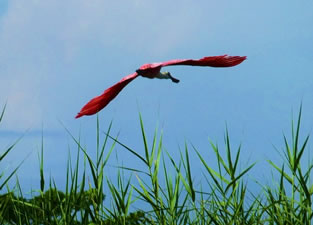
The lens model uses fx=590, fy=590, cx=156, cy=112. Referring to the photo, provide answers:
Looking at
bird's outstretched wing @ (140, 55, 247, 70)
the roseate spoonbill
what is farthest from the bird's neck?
bird's outstretched wing @ (140, 55, 247, 70)

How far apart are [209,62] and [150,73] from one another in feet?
1.78

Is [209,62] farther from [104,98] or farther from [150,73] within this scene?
[104,98]

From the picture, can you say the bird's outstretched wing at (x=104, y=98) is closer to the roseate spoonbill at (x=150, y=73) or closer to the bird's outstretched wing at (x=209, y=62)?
the roseate spoonbill at (x=150, y=73)

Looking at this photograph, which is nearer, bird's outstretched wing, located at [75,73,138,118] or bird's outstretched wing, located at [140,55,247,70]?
bird's outstretched wing, located at [140,55,247,70]

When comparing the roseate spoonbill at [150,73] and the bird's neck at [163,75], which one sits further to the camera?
the bird's neck at [163,75]

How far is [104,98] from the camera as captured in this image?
5195mm

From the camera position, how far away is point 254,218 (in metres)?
3.94

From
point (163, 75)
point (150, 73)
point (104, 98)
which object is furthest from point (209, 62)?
point (104, 98)

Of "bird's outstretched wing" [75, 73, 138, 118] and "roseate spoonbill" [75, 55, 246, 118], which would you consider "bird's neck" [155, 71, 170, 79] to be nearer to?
"roseate spoonbill" [75, 55, 246, 118]

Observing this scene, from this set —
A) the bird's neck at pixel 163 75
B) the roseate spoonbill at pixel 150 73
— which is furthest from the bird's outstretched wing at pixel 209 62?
the bird's neck at pixel 163 75

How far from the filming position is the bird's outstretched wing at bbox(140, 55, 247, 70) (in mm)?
4797

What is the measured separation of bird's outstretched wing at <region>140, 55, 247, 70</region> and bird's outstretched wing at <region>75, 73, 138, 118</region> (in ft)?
1.08

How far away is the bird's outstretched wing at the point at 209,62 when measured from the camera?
480cm

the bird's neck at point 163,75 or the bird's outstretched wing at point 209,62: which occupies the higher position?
the bird's outstretched wing at point 209,62
